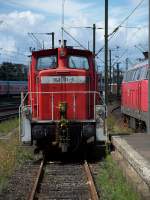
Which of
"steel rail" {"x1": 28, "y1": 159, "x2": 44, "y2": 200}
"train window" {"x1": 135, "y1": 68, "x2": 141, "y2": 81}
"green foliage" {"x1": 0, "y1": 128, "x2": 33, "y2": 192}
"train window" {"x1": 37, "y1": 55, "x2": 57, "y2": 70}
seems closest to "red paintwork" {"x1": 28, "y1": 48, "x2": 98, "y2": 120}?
"train window" {"x1": 37, "y1": 55, "x2": 57, "y2": 70}

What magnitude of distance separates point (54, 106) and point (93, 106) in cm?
115

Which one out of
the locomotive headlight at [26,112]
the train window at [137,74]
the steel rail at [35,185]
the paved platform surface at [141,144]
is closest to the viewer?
the steel rail at [35,185]

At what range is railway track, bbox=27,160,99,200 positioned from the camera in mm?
10264

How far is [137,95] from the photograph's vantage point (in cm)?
2233

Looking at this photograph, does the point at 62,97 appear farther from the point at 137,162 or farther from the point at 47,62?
the point at 137,162

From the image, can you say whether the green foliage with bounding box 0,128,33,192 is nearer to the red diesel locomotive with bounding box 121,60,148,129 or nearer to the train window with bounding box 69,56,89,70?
the train window with bounding box 69,56,89,70

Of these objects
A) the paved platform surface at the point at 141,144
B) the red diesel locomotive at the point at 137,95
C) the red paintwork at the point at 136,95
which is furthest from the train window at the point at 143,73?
the paved platform surface at the point at 141,144

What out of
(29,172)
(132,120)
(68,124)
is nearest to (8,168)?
(29,172)

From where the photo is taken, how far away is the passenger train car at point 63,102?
15.1 meters

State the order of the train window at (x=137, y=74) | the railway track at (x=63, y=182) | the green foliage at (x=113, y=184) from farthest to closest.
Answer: the train window at (x=137, y=74)
the railway track at (x=63, y=182)
the green foliage at (x=113, y=184)

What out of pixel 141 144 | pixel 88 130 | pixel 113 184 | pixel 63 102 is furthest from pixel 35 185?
pixel 63 102

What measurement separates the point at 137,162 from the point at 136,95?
12.8 metres

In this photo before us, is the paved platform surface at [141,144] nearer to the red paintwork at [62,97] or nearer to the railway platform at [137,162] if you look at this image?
the railway platform at [137,162]

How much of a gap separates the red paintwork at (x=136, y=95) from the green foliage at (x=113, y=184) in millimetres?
6175
